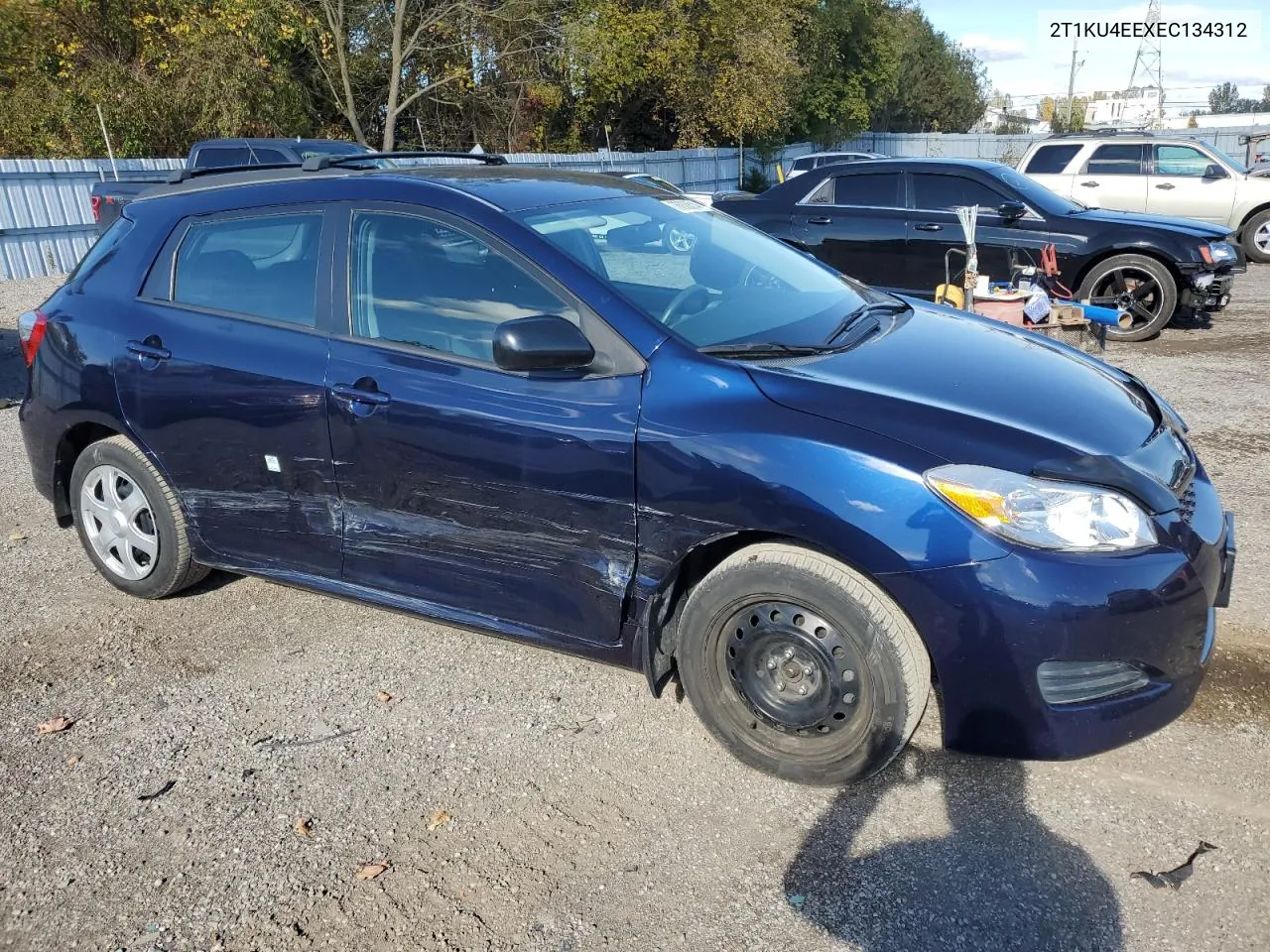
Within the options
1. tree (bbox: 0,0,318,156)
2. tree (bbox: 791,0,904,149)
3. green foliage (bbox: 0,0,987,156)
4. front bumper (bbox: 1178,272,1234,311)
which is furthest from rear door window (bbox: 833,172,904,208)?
tree (bbox: 791,0,904,149)

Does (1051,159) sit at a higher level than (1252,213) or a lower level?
higher

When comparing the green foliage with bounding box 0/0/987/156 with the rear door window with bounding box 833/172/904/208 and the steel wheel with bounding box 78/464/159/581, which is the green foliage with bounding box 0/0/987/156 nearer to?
the rear door window with bounding box 833/172/904/208

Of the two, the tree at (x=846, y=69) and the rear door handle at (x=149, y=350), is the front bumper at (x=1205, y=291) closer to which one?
the rear door handle at (x=149, y=350)

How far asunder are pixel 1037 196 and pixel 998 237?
638 mm

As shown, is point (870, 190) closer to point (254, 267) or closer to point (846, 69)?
point (254, 267)

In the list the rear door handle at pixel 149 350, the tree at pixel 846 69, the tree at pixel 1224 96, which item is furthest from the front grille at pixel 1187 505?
the tree at pixel 1224 96

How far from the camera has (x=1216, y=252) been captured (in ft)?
30.3

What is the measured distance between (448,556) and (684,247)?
1.48 m

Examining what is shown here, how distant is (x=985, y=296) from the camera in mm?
7977

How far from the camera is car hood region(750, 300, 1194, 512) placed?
280 cm

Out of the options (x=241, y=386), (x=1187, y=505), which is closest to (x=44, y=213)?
(x=241, y=386)

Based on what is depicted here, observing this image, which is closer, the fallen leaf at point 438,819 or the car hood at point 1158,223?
the fallen leaf at point 438,819

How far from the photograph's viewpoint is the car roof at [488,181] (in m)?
3.59

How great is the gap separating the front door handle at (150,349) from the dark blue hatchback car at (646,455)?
3 cm
